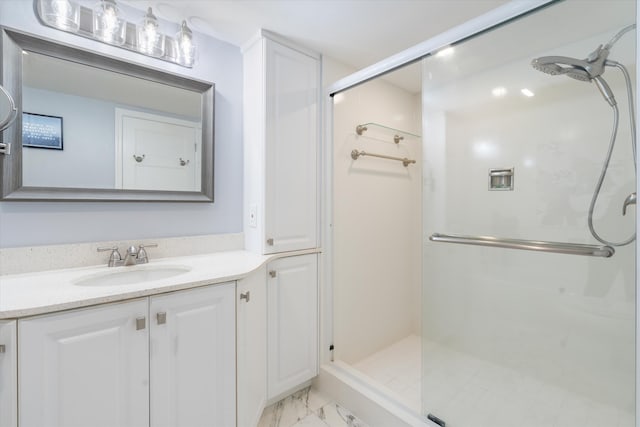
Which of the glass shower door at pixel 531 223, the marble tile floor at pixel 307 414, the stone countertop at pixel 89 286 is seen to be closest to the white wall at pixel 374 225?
the marble tile floor at pixel 307 414

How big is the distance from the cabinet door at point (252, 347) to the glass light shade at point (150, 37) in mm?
1235

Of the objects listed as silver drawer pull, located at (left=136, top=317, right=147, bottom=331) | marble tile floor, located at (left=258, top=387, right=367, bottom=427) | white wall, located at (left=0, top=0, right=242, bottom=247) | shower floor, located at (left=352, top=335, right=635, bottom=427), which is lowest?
marble tile floor, located at (left=258, top=387, right=367, bottom=427)

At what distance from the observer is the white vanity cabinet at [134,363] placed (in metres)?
0.90

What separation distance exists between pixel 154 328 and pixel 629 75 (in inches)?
79.5

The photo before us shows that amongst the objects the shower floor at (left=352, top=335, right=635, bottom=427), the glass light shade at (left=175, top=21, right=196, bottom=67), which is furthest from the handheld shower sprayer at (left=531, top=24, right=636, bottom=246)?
the glass light shade at (left=175, top=21, right=196, bottom=67)

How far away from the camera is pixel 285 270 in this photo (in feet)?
5.76

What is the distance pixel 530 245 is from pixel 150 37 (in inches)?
83.5

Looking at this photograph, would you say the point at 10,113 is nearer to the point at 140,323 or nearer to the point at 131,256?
the point at 131,256

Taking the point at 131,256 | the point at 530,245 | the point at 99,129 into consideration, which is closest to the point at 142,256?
the point at 131,256

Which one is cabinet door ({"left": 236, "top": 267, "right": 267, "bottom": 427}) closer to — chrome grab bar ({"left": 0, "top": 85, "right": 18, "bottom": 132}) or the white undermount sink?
the white undermount sink

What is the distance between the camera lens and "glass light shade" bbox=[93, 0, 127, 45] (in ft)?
4.34

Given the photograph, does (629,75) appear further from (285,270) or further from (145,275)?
(145,275)

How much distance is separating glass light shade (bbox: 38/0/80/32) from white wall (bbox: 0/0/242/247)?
0.04 meters

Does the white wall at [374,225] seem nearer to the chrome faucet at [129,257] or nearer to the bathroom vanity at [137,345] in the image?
the bathroom vanity at [137,345]
